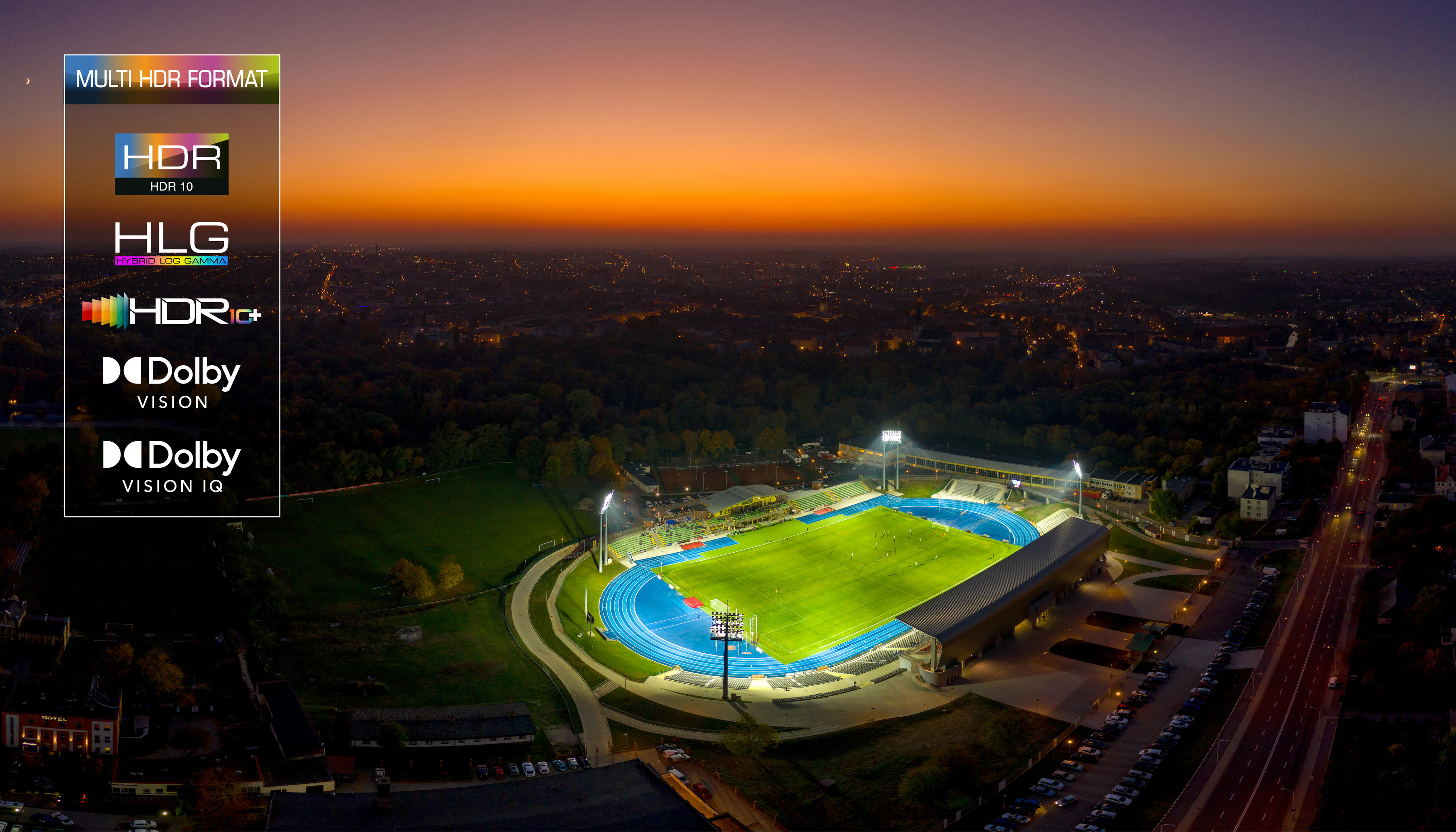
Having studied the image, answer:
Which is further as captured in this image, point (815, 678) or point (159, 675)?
point (815, 678)

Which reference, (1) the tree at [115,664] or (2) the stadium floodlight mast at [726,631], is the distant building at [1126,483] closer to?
(2) the stadium floodlight mast at [726,631]

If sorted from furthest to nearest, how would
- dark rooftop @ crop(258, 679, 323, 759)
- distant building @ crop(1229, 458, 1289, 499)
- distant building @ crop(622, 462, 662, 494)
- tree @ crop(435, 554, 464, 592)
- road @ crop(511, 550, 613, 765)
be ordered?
1. distant building @ crop(622, 462, 662, 494)
2. distant building @ crop(1229, 458, 1289, 499)
3. tree @ crop(435, 554, 464, 592)
4. road @ crop(511, 550, 613, 765)
5. dark rooftop @ crop(258, 679, 323, 759)

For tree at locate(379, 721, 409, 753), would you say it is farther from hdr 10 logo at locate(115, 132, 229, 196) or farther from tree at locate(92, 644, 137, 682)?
hdr 10 logo at locate(115, 132, 229, 196)

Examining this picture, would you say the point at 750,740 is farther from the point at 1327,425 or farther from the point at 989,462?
the point at 1327,425

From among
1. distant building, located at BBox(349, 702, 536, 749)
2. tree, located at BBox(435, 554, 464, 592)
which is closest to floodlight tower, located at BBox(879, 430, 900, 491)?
tree, located at BBox(435, 554, 464, 592)

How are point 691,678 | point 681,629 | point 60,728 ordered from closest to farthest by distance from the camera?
point 60,728 → point 691,678 → point 681,629

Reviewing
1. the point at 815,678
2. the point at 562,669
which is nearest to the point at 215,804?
the point at 562,669
